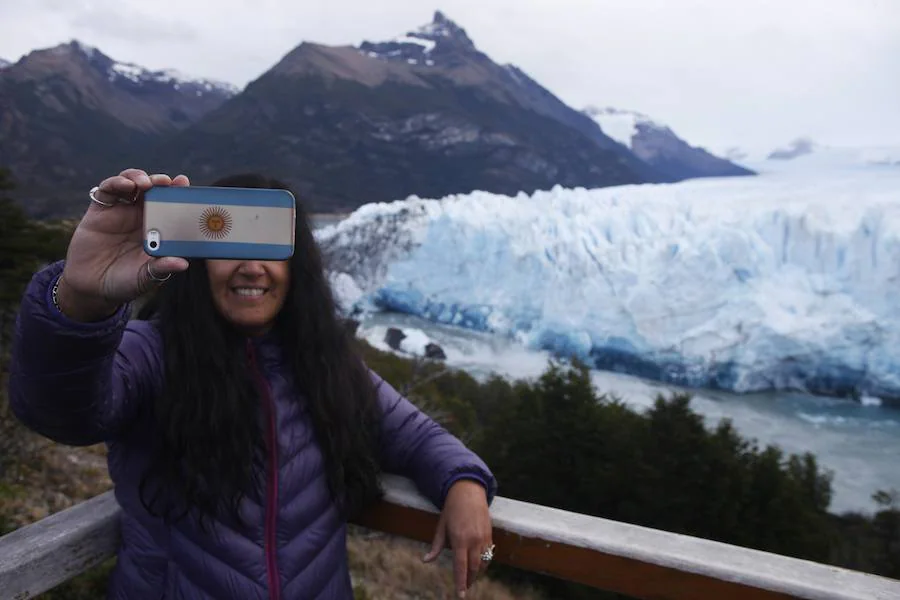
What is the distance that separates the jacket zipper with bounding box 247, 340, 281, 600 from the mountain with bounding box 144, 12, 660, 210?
2115 centimetres

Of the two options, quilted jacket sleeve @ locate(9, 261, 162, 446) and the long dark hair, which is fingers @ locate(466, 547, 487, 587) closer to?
the long dark hair

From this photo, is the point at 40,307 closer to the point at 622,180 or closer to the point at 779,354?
the point at 779,354

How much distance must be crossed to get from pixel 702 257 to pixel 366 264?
25.1 ft

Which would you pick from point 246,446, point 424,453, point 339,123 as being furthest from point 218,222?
point 339,123

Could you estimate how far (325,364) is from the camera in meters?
1.13

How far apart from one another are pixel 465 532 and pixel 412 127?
2915 cm

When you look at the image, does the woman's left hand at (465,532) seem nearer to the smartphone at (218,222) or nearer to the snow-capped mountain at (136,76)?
the smartphone at (218,222)

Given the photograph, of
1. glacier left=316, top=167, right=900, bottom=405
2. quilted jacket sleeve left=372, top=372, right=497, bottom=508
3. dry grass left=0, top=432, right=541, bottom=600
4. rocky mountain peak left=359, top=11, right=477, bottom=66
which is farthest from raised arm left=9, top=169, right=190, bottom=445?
rocky mountain peak left=359, top=11, right=477, bottom=66

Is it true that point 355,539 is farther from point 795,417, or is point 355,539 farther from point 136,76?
point 136,76

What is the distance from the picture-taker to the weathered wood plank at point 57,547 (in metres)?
0.94

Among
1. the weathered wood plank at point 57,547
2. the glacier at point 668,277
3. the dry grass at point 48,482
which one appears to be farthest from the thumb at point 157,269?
the glacier at point 668,277

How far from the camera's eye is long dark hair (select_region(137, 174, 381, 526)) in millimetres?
993

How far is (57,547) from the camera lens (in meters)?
1.00

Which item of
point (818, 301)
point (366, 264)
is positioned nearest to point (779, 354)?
point (818, 301)
